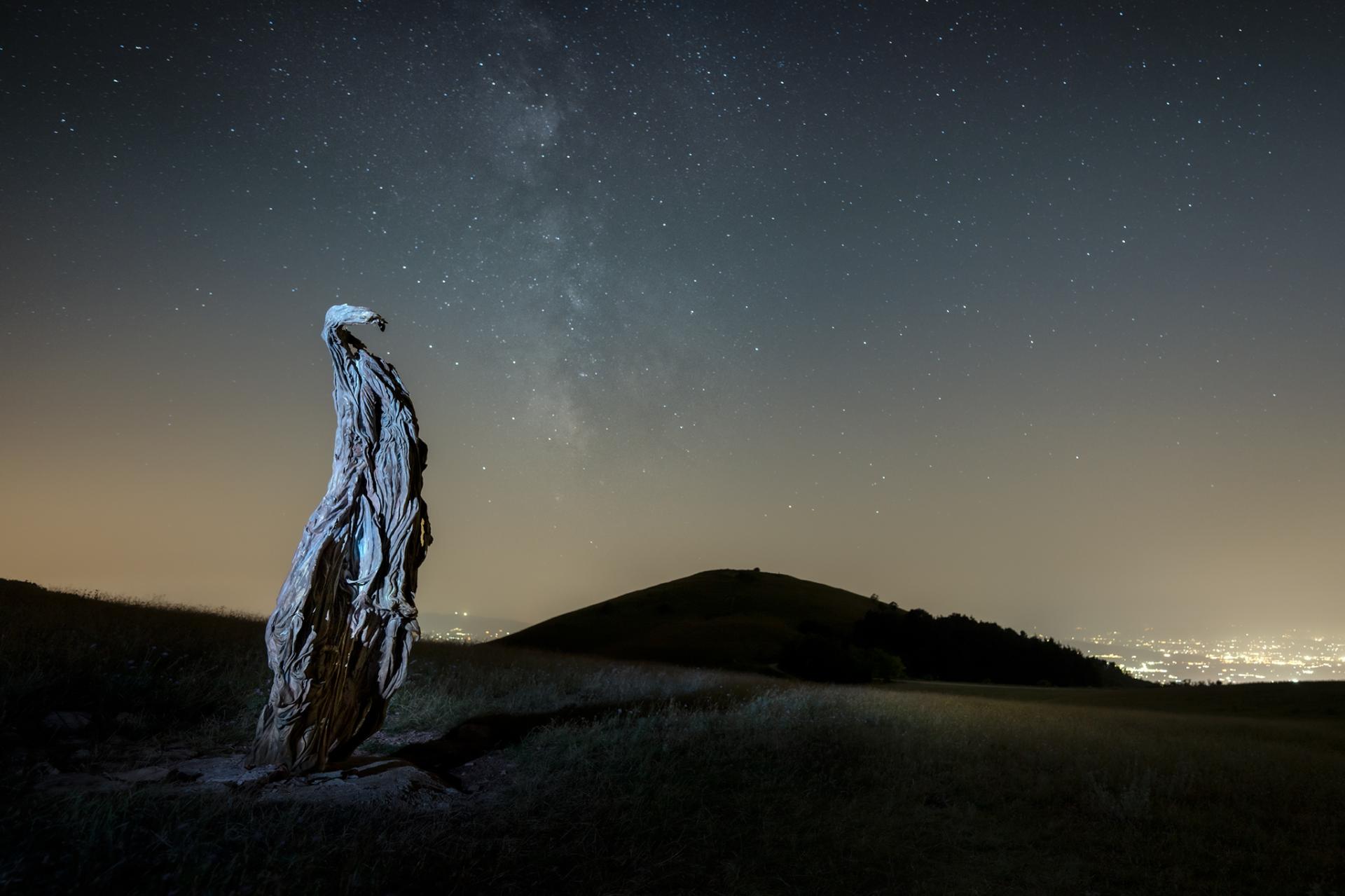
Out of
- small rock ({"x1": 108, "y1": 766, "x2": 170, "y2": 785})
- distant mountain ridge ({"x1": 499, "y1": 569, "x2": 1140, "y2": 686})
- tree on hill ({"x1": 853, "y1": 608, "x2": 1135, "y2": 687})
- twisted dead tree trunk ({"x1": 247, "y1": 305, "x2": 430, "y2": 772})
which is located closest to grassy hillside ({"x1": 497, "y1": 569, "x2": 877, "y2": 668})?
distant mountain ridge ({"x1": 499, "y1": 569, "x2": 1140, "y2": 686})

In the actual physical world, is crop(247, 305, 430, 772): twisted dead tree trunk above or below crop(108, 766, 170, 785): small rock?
above

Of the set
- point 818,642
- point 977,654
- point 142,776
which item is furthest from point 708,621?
point 142,776

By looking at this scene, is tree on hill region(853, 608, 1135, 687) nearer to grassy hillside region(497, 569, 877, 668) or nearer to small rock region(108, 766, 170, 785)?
grassy hillside region(497, 569, 877, 668)

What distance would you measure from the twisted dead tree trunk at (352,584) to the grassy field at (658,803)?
1.34 metres

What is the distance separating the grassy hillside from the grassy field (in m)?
22.5

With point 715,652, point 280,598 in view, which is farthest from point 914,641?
point 280,598

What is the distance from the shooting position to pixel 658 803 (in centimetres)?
716

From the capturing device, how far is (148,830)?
493 cm

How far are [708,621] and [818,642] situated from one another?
51.0 feet

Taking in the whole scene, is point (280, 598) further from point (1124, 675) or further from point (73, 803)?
point (1124, 675)

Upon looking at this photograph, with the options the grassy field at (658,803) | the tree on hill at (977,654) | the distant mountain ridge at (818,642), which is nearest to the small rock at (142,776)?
the grassy field at (658,803)

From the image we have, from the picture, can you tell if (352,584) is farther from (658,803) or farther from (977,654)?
(977,654)

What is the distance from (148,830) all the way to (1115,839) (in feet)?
27.7

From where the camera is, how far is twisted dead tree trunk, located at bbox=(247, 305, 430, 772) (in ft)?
24.0
